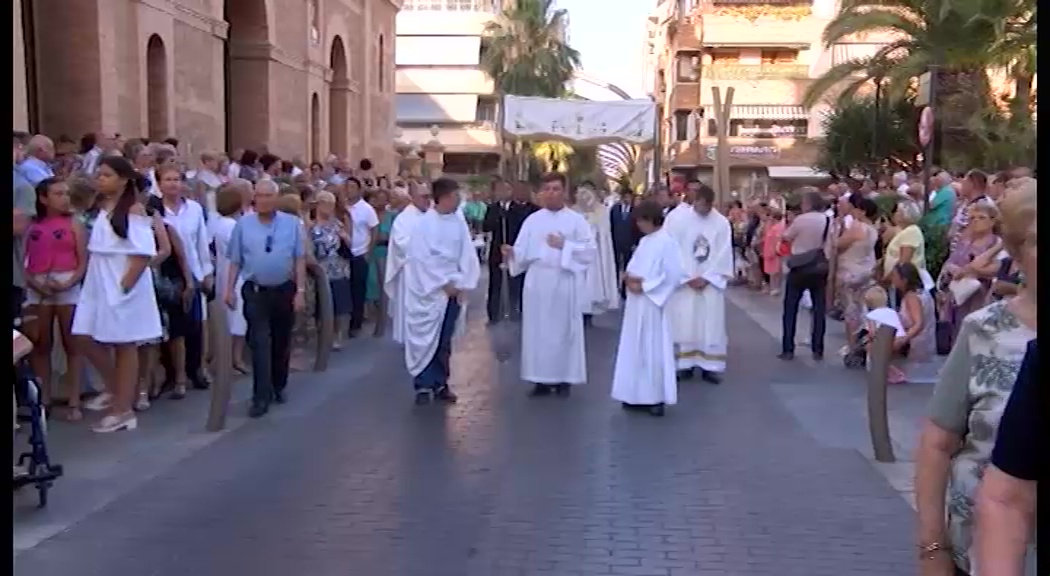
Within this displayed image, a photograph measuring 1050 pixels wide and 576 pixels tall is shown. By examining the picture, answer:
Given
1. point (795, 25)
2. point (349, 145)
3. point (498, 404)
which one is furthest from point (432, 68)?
point (498, 404)

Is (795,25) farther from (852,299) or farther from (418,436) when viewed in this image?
(418,436)

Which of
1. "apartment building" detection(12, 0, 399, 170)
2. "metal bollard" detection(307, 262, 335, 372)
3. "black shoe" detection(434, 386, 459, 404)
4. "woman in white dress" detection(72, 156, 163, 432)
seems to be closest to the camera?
"woman in white dress" detection(72, 156, 163, 432)

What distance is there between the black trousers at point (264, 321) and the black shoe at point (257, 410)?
0.02m

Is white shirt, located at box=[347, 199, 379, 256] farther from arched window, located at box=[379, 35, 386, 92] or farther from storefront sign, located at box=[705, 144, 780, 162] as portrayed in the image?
storefront sign, located at box=[705, 144, 780, 162]

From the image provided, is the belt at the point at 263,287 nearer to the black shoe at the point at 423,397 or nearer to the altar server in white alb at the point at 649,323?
the black shoe at the point at 423,397

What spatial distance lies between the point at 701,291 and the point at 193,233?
15.3ft

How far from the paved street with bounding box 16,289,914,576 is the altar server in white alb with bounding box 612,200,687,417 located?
0.75ft

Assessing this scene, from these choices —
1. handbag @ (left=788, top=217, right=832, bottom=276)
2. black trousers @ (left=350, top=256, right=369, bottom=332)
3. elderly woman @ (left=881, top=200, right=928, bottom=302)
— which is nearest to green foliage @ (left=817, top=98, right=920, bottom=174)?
handbag @ (left=788, top=217, right=832, bottom=276)

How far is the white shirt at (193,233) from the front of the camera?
987cm

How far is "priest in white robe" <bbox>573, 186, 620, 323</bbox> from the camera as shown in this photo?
1678cm

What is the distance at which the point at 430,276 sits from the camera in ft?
33.1

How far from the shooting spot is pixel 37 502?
22.3ft

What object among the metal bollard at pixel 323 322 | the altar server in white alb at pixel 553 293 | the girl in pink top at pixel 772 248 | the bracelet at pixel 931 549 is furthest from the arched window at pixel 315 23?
the bracelet at pixel 931 549

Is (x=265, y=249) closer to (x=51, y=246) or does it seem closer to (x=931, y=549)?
(x=51, y=246)
